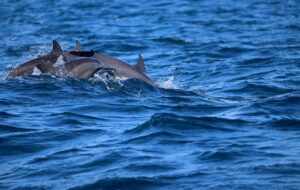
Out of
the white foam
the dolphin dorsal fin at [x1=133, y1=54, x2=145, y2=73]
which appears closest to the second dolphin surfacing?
the dolphin dorsal fin at [x1=133, y1=54, x2=145, y2=73]

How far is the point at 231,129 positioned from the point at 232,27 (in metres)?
13.5

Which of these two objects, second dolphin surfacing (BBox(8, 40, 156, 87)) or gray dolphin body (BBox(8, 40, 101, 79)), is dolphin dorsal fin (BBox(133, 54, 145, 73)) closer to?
second dolphin surfacing (BBox(8, 40, 156, 87))

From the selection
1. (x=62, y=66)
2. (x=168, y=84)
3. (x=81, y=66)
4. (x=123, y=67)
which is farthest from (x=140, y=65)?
(x=62, y=66)

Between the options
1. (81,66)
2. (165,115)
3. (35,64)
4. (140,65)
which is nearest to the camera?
(165,115)

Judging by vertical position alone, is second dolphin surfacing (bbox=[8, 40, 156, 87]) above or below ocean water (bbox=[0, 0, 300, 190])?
above

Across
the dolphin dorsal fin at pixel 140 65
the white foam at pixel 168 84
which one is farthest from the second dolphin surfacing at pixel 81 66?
the white foam at pixel 168 84

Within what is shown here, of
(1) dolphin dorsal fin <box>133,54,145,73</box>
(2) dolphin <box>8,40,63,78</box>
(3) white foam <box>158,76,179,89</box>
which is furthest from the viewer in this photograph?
(2) dolphin <box>8,40,63,78</box>

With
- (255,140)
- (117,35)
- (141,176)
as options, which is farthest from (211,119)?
(117,35)

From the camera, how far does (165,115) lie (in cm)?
1257

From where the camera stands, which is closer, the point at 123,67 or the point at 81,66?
the point at 81,66

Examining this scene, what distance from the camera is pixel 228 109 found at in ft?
43.2

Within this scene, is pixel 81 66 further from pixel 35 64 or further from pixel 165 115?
pixel 165 115

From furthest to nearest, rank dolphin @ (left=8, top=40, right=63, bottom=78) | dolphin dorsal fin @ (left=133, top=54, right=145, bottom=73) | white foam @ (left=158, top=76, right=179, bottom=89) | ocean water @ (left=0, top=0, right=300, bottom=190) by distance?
dolphin @ (left=8, top=40, right=63, bottom=78) < dolphin dorsal fin @ (left=133, top=54, right=145, bottom=73) < white foam @ (left=158, top=76, right=179, bottom=89) < ocean water @ (left=0, top=0, right=300, bottom=190)

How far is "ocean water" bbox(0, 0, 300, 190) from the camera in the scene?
951 cm
